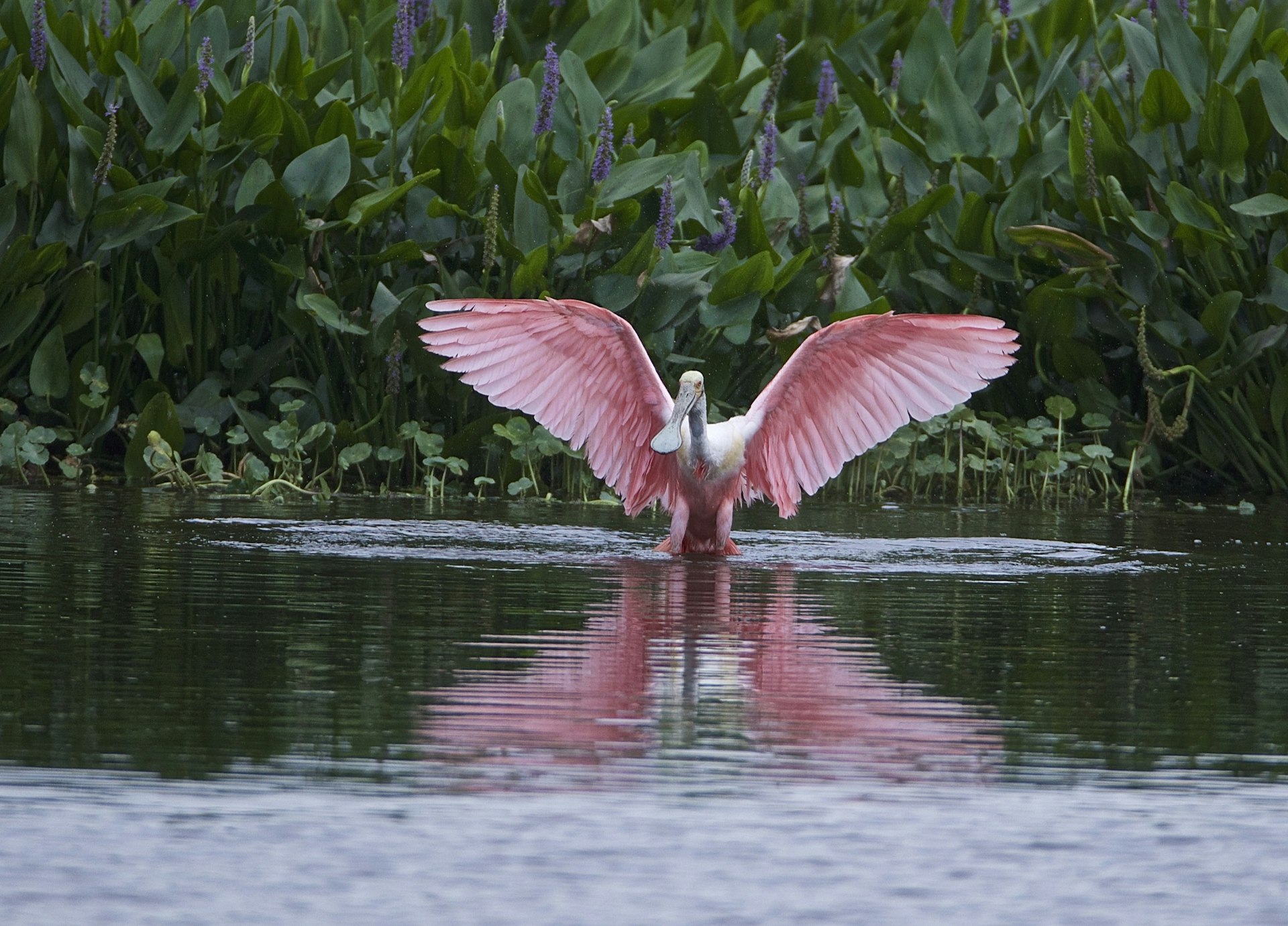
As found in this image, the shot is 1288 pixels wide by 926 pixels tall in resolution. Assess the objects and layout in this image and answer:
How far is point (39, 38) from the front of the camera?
8836 millimetres

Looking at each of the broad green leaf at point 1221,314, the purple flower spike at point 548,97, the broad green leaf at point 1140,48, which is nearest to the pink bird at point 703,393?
the purple flower spike at point 548,97

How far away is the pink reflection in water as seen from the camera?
10.8 feet

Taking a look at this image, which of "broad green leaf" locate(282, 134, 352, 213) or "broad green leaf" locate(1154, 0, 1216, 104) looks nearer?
"broad green leaf" locate(282, 134, 352, 213)

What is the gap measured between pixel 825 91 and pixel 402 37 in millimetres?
2621

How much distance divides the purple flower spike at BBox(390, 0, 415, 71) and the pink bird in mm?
2088

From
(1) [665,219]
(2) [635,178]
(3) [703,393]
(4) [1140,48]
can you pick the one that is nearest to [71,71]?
(2) [635,178]

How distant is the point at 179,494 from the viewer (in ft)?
28.1

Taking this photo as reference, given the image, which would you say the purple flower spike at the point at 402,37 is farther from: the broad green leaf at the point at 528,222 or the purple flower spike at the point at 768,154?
the purple flower spike at the point at 768,154

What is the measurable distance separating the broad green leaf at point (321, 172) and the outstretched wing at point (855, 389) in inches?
94.3

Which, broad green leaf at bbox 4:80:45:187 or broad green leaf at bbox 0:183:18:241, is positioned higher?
broad green leaf at bbox 4:80:45:187

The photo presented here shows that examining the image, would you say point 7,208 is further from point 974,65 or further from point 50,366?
point 974,65

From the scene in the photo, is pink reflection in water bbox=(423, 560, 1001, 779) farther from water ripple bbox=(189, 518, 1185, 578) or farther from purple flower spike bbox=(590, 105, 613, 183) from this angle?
purple flower spike bbox=(590, 105, 613, 183)

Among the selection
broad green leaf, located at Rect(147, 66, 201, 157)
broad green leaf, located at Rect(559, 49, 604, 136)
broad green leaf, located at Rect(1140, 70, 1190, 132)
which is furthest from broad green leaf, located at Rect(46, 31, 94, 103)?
broad green leaf, located at Rect(1140, 70, 1190, 132)

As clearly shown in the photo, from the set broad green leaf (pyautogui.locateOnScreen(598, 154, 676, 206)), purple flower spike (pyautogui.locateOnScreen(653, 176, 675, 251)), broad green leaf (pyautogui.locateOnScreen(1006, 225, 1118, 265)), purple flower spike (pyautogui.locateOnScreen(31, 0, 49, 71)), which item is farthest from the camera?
broad green leaf (pyautogui.locateOnScreen(1006, 225, 1118, 265))
